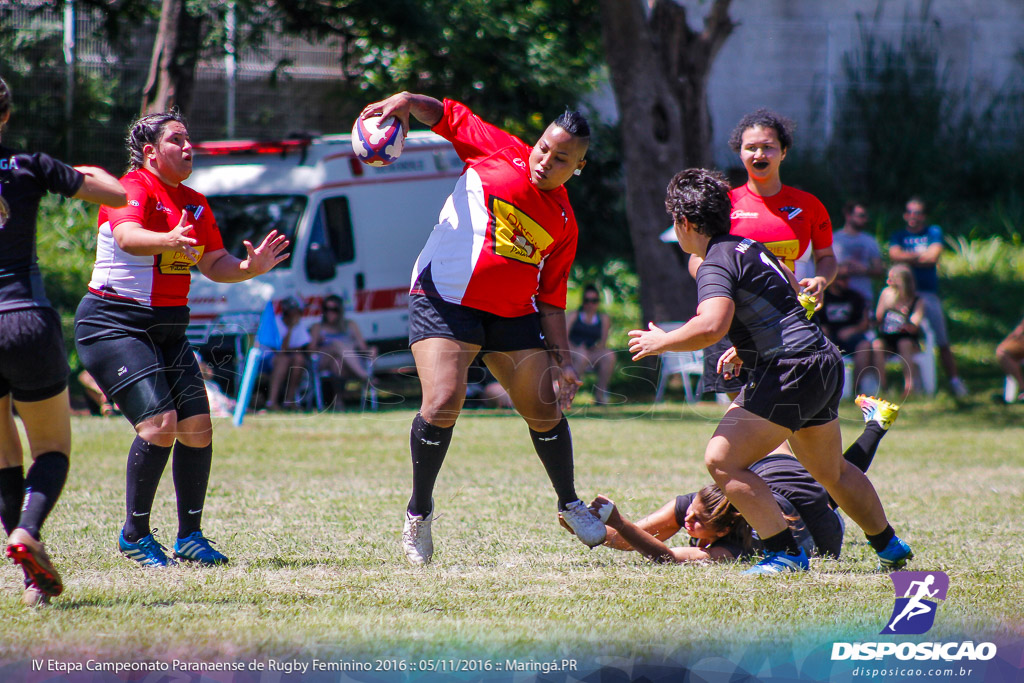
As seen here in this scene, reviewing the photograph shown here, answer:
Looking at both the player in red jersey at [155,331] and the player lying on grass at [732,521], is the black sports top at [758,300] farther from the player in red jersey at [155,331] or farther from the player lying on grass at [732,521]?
the player in red jersey at [155,331]

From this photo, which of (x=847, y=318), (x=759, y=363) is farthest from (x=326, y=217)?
(x=759, y=363)

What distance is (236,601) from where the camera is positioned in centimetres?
392

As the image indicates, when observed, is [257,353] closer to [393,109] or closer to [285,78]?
[393,109]

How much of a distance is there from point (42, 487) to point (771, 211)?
361 centimetres

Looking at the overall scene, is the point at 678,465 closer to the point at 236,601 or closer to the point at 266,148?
the point at 236,601

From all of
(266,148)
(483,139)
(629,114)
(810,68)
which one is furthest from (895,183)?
(483,139)

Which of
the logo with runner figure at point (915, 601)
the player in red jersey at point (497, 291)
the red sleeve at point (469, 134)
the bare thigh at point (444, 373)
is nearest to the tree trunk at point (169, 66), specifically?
the red sleeve at point (469, 134)

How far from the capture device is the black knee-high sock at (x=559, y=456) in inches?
191

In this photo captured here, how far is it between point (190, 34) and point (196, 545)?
34.5 feet

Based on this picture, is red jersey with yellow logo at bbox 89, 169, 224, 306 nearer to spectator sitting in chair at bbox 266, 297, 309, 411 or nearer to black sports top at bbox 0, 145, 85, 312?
black sports top at bbox 0, 145, 85, 312

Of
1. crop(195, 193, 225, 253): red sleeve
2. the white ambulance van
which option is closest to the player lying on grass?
crop(195, 193, 225, 253): red sleeve

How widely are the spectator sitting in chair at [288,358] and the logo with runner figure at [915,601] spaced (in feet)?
28.1

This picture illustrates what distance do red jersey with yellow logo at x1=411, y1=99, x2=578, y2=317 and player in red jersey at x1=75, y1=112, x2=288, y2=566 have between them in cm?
83

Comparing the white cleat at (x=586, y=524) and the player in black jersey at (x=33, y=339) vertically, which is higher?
the player in black jersey at (x=33, y=339)
